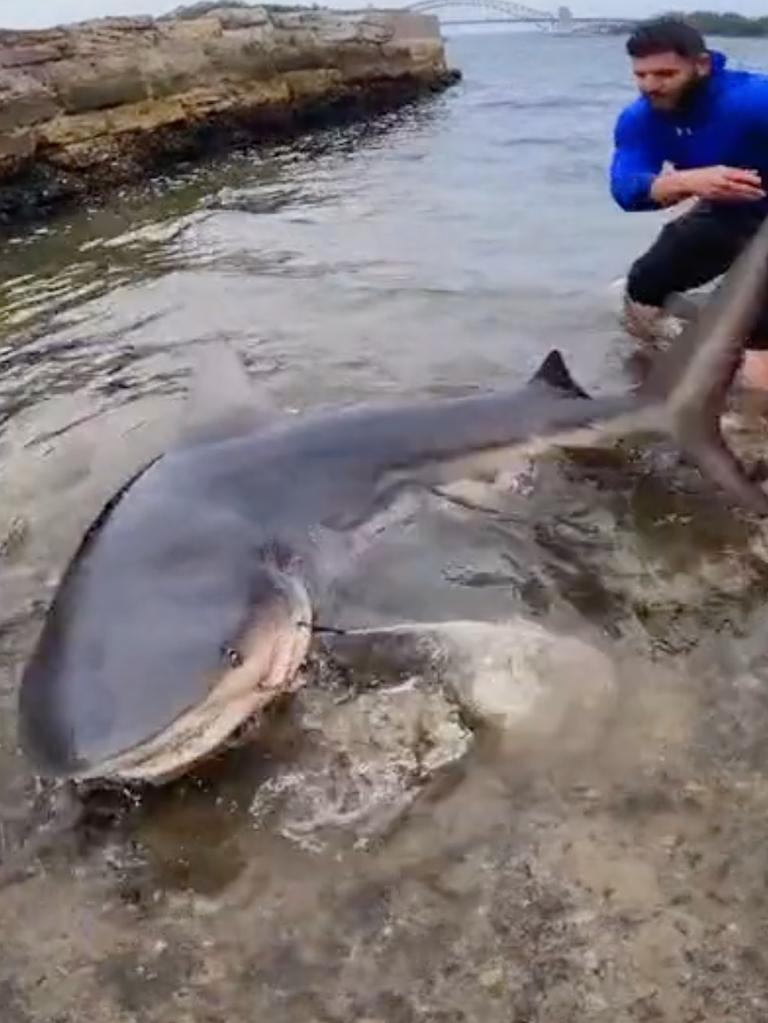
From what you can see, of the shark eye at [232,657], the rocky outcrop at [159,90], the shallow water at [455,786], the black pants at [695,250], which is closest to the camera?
the shallow water at [455,786]

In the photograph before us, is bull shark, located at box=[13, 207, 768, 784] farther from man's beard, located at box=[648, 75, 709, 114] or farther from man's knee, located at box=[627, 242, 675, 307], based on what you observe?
man's knee, located at box=[627, 242, 675, 307]

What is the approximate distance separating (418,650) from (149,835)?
0.89 m

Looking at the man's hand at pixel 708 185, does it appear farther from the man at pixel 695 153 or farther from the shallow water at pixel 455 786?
the shallow water at pixel 455 786

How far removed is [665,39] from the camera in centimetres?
508

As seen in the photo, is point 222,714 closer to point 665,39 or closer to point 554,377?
point 554,377

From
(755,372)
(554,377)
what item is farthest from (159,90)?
(554,377)

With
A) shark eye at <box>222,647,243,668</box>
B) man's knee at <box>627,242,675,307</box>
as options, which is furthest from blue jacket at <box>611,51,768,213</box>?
shark eye at <box>222,647,243,668</box>

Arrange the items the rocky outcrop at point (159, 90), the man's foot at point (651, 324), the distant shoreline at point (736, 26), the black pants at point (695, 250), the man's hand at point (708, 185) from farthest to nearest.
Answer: the distant shoreline at point (736, 26) < the rocky outcrop at point (159, 90) < the man's foot at point (651, 324) < the black pants at point (695, 250) < the man's hand at point (708, 185)

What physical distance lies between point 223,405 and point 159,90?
14780 mm

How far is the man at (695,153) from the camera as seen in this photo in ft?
16.7

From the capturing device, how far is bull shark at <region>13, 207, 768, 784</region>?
2.54 metres

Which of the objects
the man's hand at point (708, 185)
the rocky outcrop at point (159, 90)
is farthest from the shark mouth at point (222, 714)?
the rocky outcrop at point (159, 90)

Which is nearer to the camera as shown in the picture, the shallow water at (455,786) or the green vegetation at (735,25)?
the shallow water at (455,786)

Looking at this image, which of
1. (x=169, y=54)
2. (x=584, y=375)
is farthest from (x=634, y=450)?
(x=169, y=54)
